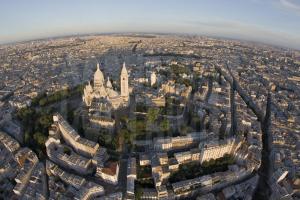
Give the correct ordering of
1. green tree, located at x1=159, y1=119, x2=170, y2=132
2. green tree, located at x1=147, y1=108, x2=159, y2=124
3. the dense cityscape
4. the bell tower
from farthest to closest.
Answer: the bell tower < green tree, located at x1=147, y1=108, x2=159, y2=124 < green tree, located at x1=159, y1=119, x2=170, y2=132 < the dense cityscape

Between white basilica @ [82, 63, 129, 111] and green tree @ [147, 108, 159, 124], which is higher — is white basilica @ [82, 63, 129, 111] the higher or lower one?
the higher one

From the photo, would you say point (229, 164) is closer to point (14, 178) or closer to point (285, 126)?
point (285, 126)

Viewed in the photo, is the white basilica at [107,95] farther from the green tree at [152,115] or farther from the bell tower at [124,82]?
the green tree at [152,115]

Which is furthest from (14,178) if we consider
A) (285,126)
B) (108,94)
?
(285,126)

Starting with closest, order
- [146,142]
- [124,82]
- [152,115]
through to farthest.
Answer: [146,142]
[152,115]
[124,82]

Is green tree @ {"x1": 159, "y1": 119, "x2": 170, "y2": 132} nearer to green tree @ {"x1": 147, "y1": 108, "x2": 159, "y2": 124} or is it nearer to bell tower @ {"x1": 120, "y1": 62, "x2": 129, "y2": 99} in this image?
green tree @ {"x1": 147, "y1": 108, "x2": 159, "y2": 124}

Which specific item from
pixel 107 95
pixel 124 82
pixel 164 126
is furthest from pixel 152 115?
pixel 107 95

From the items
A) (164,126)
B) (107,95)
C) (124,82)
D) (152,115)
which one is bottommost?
(164,126)

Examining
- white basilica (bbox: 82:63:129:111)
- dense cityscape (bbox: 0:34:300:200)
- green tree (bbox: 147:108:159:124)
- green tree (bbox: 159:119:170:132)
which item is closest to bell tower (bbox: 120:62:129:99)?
white basilica (bbox: 82:63:129:111)

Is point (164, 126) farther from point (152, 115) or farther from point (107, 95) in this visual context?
point (107, 95)

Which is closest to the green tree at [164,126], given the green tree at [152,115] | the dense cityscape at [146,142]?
the dense cityscape at [146,142]

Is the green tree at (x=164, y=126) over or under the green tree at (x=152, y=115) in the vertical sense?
under
